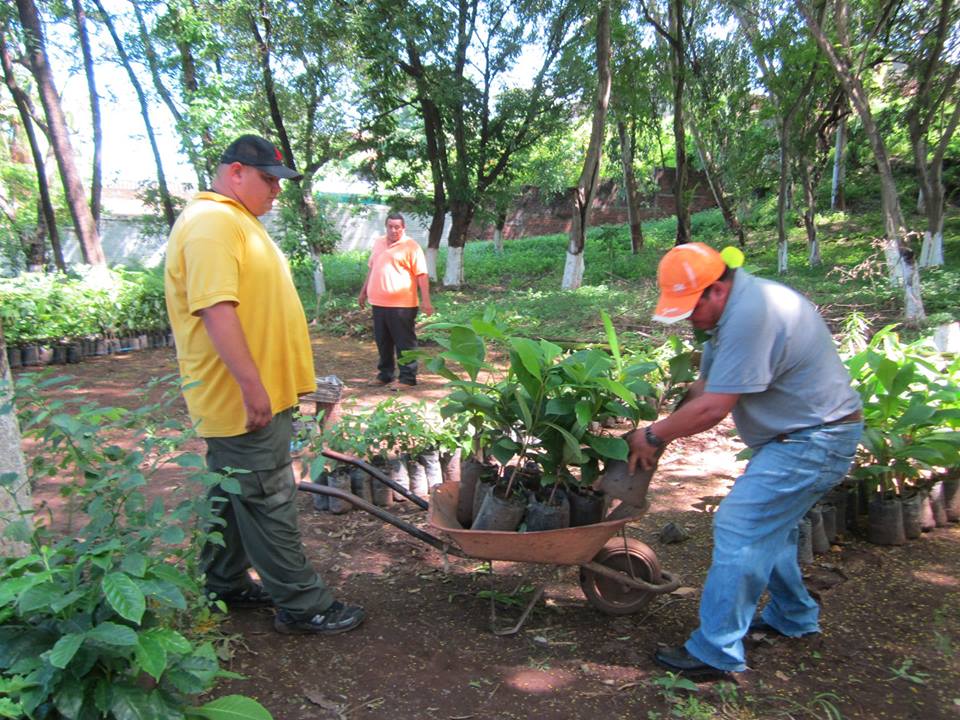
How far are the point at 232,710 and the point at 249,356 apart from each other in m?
1.21

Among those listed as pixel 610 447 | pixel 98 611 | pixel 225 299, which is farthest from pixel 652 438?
pixel 98 611

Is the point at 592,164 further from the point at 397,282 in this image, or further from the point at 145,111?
the point at 145,111

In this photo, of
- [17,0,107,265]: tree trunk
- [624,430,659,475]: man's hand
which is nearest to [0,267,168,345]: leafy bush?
[17,0,107,265]: tree trunk

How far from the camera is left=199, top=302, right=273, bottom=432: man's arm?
2.54 m

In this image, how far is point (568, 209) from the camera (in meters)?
30.8

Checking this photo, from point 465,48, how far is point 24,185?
A: 15815 millimetres

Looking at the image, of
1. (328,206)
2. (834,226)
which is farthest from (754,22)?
(328,206)

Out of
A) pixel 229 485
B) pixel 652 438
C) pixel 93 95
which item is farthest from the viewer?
pixel 93 95

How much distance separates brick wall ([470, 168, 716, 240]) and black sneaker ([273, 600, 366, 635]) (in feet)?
88.5

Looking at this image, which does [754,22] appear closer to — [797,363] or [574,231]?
[574,231]

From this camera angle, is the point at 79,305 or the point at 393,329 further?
the point at 79,305

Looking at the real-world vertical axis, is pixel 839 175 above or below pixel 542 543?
above

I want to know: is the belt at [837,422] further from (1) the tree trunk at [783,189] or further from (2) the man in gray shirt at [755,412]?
(1) the tree trunk at [783,189]

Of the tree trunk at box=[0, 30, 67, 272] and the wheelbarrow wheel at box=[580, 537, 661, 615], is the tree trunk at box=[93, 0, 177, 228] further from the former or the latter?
the wheelbarrow wheel at box=[580, 537, 661, 615]
